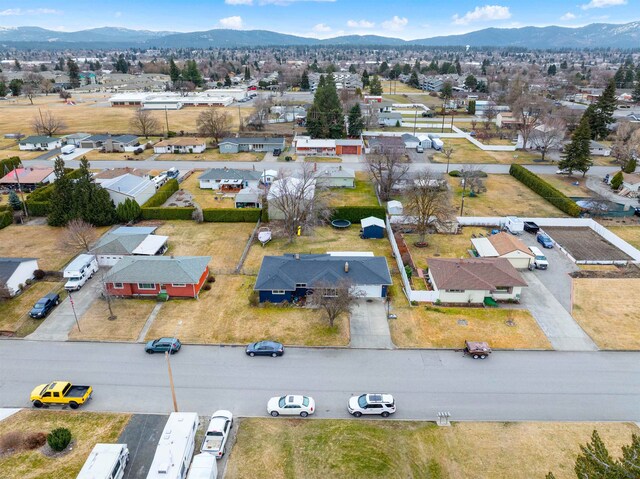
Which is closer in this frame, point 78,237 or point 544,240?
point 78,237

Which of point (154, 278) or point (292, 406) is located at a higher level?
point (154, 278)

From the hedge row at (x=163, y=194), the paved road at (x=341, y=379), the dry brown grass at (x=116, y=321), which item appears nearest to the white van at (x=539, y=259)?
the paved road at (x=341, y=379)

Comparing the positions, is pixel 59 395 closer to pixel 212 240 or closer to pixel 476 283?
pixel 212 240

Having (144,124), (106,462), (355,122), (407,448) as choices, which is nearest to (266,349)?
(407,448)

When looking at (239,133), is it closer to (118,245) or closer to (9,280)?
(118,245)

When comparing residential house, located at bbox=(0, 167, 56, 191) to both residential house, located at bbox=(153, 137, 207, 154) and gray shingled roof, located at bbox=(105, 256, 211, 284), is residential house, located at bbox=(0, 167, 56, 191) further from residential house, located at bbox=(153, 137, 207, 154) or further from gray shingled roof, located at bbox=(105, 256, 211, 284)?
gray shingled roof, located at bbox=(105, 256, 211, 284)

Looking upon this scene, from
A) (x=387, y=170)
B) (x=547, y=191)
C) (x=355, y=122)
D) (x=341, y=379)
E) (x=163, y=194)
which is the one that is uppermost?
(x=355, y=122)
